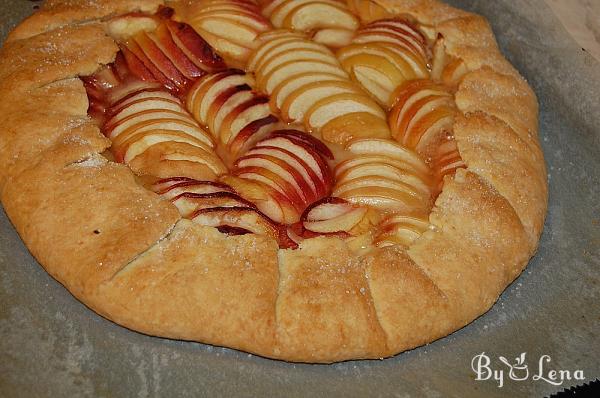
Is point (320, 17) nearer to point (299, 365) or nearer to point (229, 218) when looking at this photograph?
point (229, 218)

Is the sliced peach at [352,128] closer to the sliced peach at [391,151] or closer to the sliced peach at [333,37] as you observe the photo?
the sliced peach at [391,151]

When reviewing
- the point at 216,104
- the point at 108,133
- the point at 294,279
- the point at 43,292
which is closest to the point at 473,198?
the point at 294,279

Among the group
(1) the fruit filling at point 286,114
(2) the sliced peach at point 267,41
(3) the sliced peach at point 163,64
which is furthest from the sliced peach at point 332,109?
(3) the sliced peach at point 163,64

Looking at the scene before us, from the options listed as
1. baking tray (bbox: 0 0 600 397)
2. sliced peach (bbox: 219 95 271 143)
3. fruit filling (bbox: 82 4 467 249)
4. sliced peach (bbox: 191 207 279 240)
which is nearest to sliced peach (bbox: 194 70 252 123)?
fruit filling (bbox: 82 4 467 249)

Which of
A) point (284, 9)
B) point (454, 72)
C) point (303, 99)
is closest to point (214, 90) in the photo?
point (303, 99)

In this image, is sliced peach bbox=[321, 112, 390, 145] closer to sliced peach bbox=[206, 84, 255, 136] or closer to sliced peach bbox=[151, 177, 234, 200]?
sliced peach bbox=[206, 84, 255, 136]
